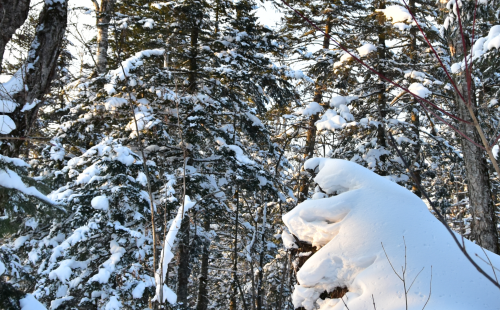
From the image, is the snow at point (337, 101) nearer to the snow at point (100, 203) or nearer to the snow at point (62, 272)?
the snow at point (100, 203)

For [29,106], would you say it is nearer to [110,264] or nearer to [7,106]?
[7,106]

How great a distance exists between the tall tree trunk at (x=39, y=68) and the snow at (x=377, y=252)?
278 centimetres

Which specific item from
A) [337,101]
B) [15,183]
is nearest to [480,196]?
[337,101]

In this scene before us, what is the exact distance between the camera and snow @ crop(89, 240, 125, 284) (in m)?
5.14

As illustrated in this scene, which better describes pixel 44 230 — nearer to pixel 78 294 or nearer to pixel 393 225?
pixel 78 294

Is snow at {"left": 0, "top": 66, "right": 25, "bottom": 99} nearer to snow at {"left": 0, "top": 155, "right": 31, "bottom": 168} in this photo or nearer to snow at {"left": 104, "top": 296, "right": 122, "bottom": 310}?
snow at {"left": 0, "top": 155, "right": 31, "bottom": 168}

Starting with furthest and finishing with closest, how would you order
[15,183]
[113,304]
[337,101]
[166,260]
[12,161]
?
[337,101] < [113,304] < [166,260] < [12,161] < [15,183]

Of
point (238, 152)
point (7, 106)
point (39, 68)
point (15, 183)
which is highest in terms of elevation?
point (238, 152)

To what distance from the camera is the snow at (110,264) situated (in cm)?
514

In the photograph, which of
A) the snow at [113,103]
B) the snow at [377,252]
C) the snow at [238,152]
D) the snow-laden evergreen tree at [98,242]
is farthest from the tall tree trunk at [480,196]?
the snow at [113,103]

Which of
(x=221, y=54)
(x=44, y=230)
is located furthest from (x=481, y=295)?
(x=221, y=54)

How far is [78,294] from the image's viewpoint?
5.48 meters

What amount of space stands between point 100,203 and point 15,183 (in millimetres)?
3024

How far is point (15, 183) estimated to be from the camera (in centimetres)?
237
